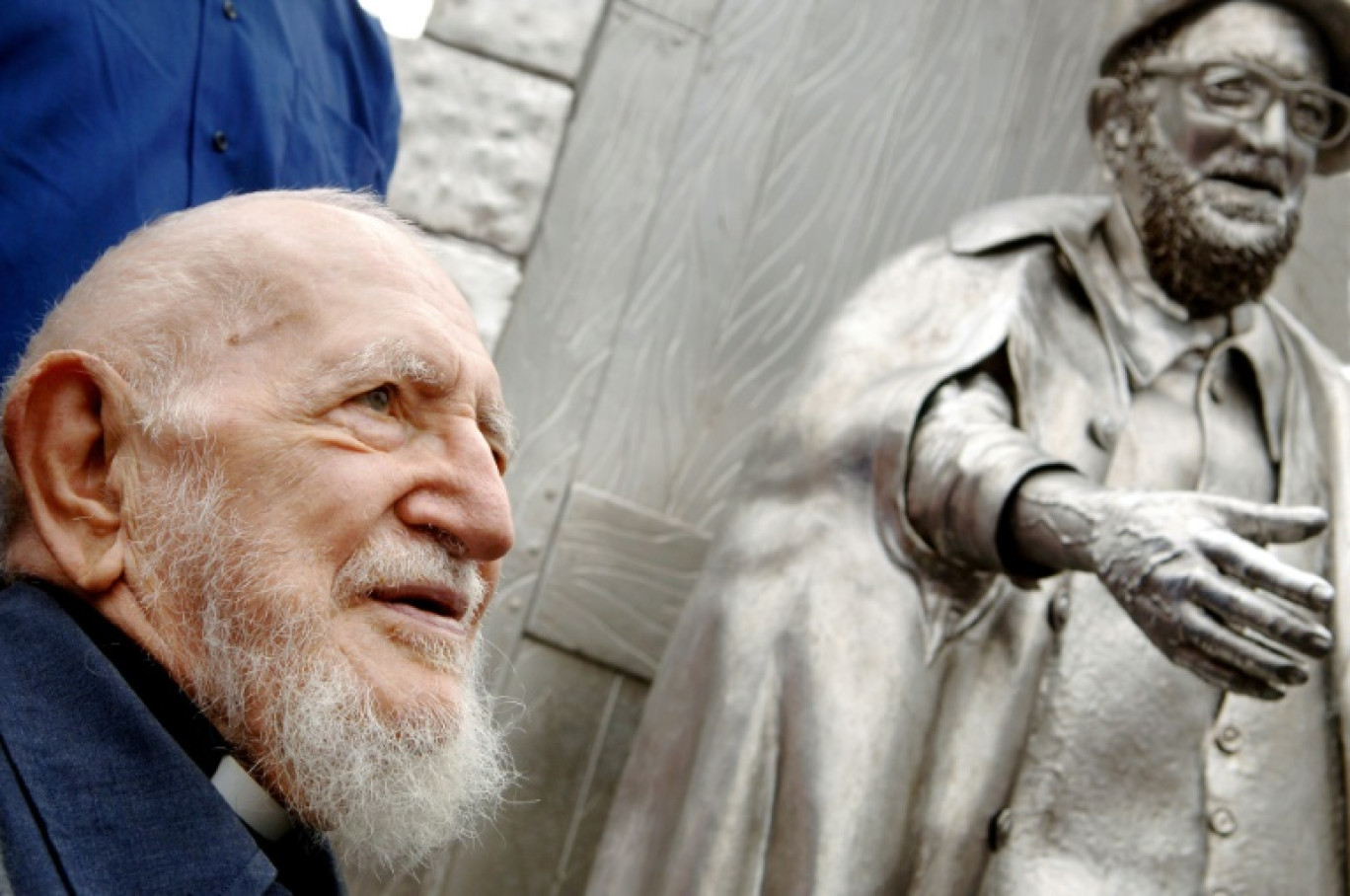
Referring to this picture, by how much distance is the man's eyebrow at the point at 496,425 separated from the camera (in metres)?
1.31

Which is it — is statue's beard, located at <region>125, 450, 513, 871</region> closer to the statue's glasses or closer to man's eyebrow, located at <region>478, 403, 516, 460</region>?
man's eyebrow, located at <region>478, 403, 516, 460</region>

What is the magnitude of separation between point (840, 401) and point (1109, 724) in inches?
18.6

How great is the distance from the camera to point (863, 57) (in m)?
2.94

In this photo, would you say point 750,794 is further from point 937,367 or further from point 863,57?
point 863,57

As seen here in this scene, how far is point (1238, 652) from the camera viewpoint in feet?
5.43

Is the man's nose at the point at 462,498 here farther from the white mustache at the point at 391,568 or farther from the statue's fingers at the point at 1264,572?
the statue's fingers at the point at 1264,572

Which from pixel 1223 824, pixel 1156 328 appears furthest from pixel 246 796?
pixel 1156 328

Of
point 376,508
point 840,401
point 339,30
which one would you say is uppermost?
point 339,30

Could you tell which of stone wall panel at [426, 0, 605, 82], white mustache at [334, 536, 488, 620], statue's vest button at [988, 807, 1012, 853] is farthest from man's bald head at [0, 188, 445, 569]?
stone wall panel at [426, 0, 605, 82]

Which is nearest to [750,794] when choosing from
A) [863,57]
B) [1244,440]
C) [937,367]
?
[937,367]

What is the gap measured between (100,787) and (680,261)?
184 centimetres

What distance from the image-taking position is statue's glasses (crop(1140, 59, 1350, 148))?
2273 mm

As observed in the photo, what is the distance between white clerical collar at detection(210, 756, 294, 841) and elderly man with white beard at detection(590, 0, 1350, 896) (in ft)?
2.90

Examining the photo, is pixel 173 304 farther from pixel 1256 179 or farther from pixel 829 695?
pixel 1256 179
